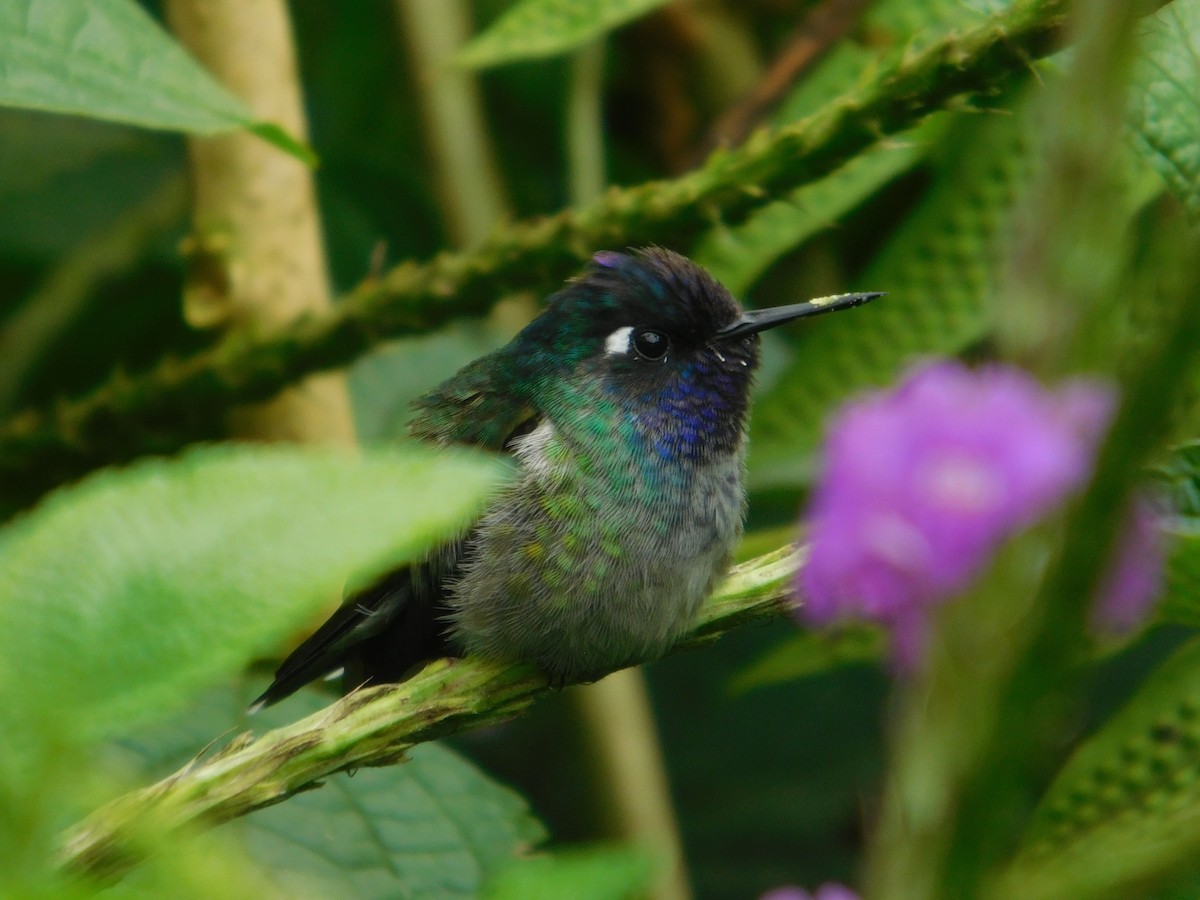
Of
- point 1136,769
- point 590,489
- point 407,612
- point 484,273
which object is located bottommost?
point 1136,769

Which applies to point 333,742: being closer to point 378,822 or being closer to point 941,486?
point 378,822

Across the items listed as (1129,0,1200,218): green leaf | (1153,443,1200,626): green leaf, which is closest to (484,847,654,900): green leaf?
(1153,443,1200,626): green leaf

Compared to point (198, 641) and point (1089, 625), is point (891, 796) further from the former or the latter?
point (198, 641)

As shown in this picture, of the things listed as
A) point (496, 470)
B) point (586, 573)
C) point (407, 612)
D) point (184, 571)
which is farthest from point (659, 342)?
point (184, 571)

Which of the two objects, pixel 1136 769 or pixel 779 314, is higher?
pixel 779 314

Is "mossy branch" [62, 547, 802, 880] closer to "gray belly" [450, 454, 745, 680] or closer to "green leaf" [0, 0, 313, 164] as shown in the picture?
"gray belly" [450, 454, 745, 680]

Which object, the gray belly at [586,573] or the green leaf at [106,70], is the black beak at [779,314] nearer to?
the gray belly at [586,573]

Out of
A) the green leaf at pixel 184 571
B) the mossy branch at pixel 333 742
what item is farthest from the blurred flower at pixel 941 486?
the mossy branch at pixel 333 742
